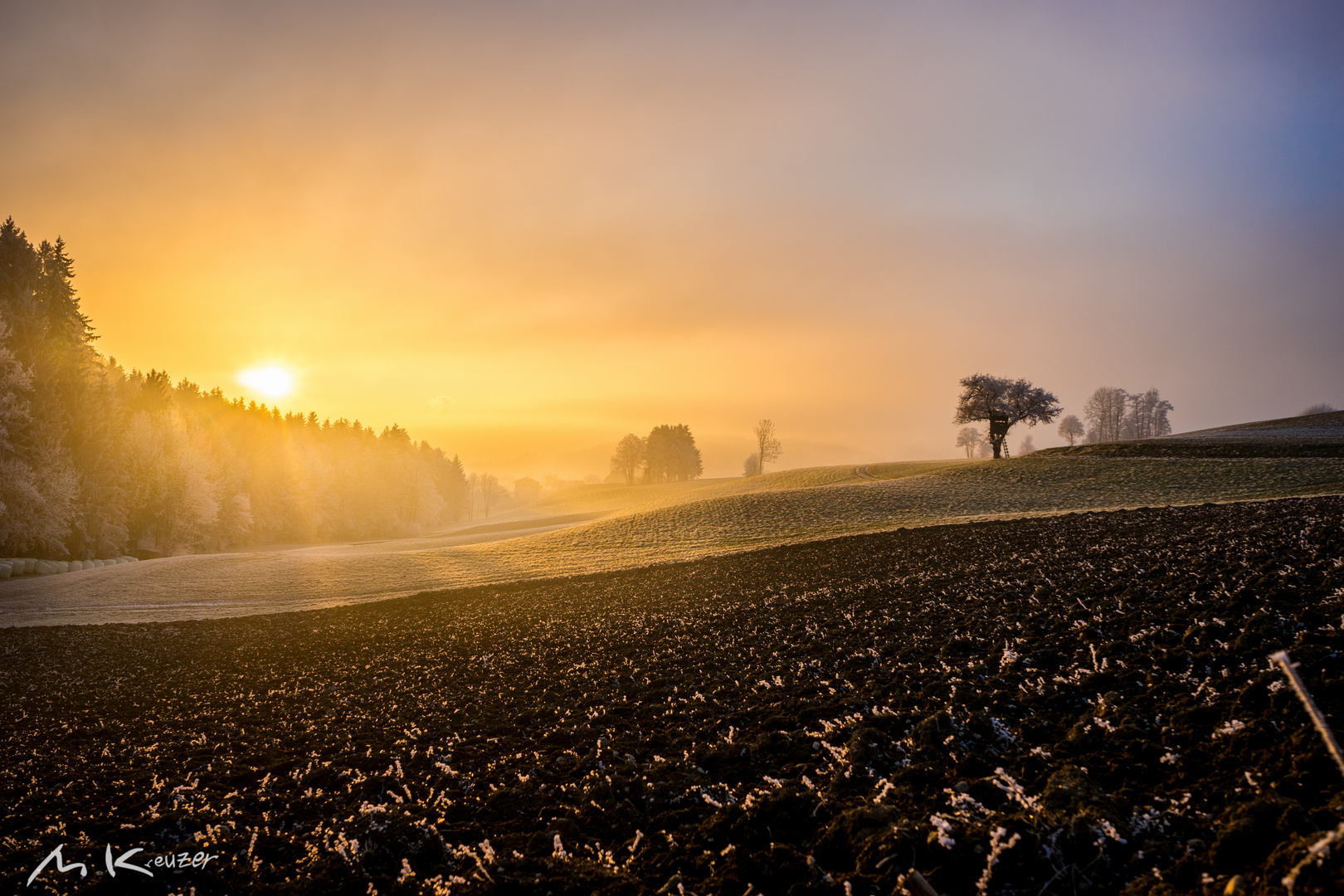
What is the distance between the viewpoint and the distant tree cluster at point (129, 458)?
34.3 metres

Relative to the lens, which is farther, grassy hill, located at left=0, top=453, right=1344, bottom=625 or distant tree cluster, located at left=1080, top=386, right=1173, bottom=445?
distant tree cluster, located at left=1080, top=386, right=1173, bottom=445

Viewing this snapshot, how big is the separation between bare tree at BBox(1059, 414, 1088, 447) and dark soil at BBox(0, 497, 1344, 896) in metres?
139

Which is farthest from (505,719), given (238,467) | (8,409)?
(238,467)

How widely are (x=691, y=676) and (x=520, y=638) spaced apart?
7516mm

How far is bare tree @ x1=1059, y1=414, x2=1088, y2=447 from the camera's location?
130250mm

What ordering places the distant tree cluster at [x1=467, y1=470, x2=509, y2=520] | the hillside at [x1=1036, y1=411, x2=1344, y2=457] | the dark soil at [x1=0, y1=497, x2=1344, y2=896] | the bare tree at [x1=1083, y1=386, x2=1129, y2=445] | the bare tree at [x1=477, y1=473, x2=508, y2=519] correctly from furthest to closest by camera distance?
the bare tree at [x1=477, y1=473, x2=508, y2=519] → the distant tree cluster at [x1=467, y1=470, x2=509, y2=520] → the bare tree at [x1=1083, y1=386, x2=1129, y2=445] → the hillside at [x1=1036, y1=411, x2=1344, y2=457] → the dark soil at [x1=0, y1=497, x2=1344, y2=896]

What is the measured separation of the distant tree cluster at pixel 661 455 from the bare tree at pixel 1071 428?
87.8 metres

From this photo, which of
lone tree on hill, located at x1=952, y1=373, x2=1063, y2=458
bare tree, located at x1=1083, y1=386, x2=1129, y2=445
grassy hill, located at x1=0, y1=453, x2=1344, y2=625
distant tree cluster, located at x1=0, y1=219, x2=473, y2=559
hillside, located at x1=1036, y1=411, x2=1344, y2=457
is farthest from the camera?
bare tree, located at x1=1083, y1=386, x2=1129, y2=445

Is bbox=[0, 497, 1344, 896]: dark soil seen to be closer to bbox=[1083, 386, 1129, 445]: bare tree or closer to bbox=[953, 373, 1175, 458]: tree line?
bbox=[953, 373, 1175, 458]: tree line

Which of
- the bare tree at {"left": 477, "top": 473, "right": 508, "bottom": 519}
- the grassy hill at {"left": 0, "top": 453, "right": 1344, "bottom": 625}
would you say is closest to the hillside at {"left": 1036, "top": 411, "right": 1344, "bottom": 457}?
the grassy hill at {"left": 0, "top": 453, "right": 1344, "bottom": 625}

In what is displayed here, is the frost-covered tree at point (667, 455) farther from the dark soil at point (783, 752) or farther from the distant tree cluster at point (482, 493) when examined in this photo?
the dark soil at point (783, 752)

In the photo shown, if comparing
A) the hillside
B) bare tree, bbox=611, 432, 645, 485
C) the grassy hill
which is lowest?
the grassy hill

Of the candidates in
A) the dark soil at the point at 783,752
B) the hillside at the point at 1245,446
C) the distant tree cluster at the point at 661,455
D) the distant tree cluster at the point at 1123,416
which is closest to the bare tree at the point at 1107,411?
the distant tree cluster at the point at 1123,416

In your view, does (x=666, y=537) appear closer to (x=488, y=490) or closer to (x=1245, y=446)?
(x=1245, y=446)
